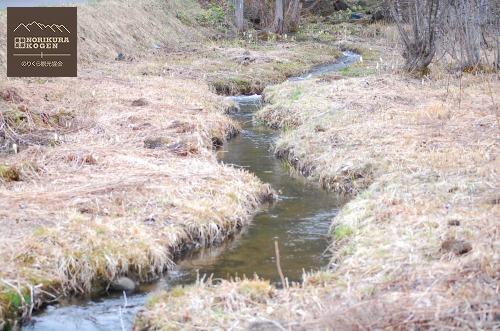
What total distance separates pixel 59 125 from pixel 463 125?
6.39 metres

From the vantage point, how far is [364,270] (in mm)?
6023

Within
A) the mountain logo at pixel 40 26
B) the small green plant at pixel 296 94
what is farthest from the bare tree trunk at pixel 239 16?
the mountain logo at pixel 40 26

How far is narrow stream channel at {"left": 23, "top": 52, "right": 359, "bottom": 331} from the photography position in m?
5.83

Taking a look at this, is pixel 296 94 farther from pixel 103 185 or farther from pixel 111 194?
pixel 111 194

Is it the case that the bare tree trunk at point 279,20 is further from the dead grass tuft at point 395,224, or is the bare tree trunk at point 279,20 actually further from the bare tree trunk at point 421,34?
the dead grass tuft at point 395,224

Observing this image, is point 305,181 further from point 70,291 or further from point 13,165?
point 70,291

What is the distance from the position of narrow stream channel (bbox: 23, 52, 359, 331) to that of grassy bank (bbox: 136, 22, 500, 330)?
250 millimetres

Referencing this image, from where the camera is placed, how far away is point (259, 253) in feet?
23.9

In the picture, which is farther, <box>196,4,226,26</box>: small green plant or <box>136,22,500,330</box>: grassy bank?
<box>196,4,226,26</box>: small green plant

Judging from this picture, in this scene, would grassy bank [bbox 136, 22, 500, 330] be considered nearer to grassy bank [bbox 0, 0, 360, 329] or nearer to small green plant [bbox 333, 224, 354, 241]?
small green plant [bbox 333, 224, 354, 241]

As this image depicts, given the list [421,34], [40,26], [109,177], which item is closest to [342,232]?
[109,177]

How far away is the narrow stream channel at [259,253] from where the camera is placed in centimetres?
583

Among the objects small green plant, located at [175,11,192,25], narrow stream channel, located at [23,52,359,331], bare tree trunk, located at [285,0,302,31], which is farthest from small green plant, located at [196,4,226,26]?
narrow stream channel, located at [23,52,359,331]

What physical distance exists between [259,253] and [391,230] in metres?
1.36
